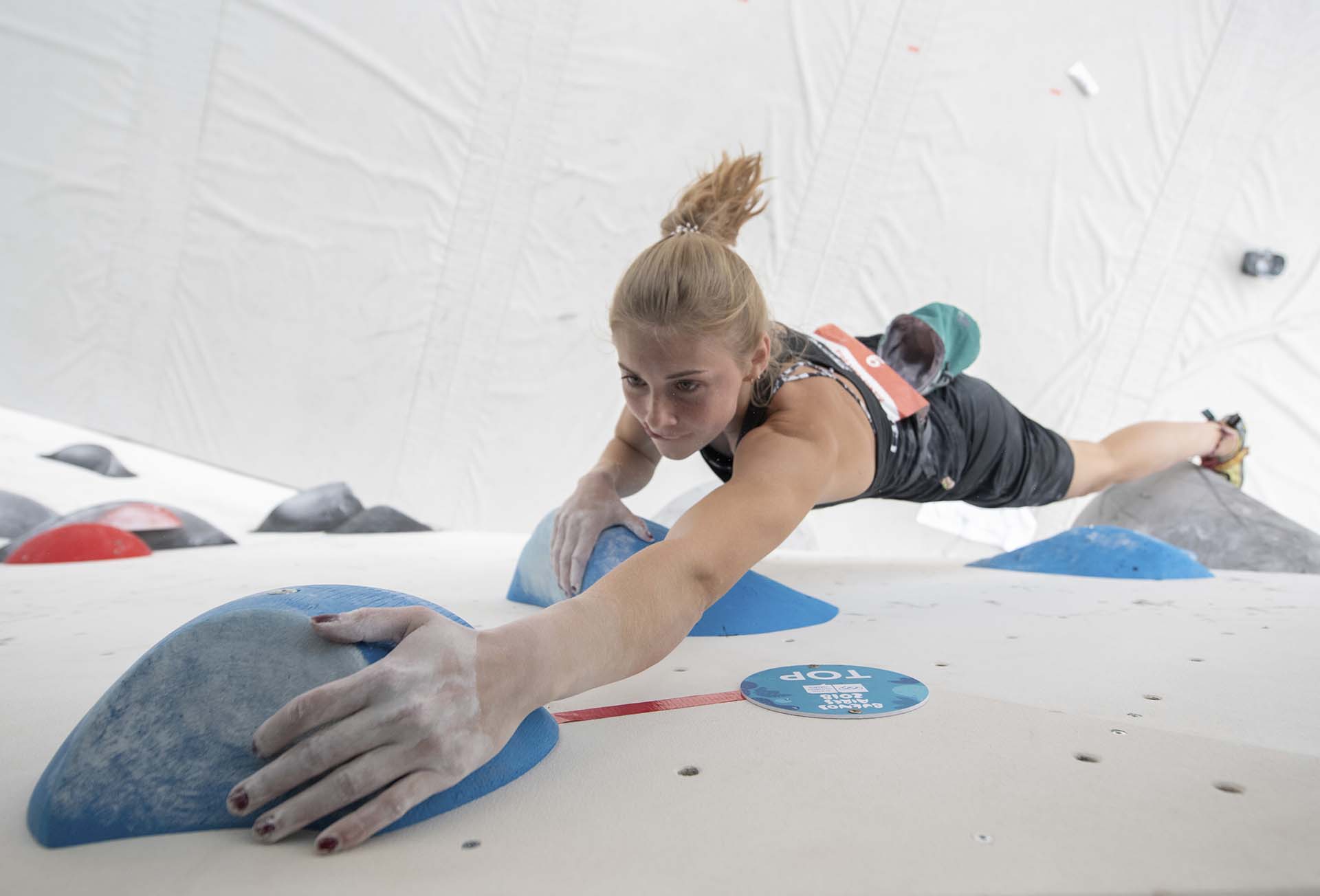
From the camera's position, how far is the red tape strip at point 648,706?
893 mm

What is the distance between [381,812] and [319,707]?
8cm

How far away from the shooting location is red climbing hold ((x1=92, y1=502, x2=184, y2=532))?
2.01 meters

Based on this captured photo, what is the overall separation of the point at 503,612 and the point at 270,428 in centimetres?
198

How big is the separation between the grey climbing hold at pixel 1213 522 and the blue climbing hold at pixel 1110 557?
0.57 m

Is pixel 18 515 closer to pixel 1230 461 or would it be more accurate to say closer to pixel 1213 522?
pixel 1213 522

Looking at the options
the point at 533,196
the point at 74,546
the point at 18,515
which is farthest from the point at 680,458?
the point at 533,196

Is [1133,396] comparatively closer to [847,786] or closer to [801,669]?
[801,669]

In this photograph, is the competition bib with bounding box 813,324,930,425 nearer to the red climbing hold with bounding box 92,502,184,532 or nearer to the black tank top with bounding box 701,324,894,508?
the black tank top with bounding box 701,324,894,508

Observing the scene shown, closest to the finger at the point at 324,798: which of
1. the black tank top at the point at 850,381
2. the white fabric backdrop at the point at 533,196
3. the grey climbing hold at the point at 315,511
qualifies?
the black tank top at the point at 850,381

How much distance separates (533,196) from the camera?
293 cm

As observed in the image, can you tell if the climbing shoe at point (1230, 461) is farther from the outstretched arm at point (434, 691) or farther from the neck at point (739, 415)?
the outstretched arm at point (434, 691)

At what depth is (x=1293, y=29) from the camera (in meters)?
3.23

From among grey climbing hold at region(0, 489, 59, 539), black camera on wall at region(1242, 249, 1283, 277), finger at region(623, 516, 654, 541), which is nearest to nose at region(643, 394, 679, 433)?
finger at region(623, 516, 654, 541)

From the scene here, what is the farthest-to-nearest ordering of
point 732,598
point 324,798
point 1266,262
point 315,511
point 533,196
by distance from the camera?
point 1266,262 → point 533,196 → point 315,511 → point 732,598 → point 324,798
